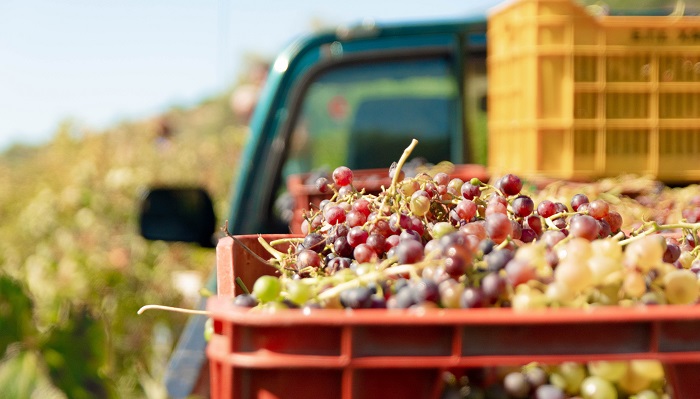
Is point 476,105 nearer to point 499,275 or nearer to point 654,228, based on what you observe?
point 654,228

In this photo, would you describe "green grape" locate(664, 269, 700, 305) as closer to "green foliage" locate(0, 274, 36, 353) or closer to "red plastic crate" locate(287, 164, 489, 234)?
"red plastic crate" locate(287, 164, 489, 234)

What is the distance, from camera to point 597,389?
97 centimetres

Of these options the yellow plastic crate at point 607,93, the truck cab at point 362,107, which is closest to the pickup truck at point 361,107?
the truck cab at point 362,107

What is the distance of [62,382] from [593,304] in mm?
2321

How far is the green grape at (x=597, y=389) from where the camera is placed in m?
0.96

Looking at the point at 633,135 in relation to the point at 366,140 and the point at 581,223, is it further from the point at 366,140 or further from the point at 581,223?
the point at 581,223

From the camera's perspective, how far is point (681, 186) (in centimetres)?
346

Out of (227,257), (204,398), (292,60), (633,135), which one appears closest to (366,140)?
(292,60)

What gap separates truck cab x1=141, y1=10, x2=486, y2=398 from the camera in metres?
3.47

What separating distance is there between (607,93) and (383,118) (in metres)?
1.03

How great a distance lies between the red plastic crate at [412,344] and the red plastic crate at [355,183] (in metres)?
1.15

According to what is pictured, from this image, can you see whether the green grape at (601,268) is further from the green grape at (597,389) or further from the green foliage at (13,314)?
the green foliage at (13,314)

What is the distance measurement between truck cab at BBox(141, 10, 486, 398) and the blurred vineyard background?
608 millimetres

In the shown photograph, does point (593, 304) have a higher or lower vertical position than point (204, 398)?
higher
